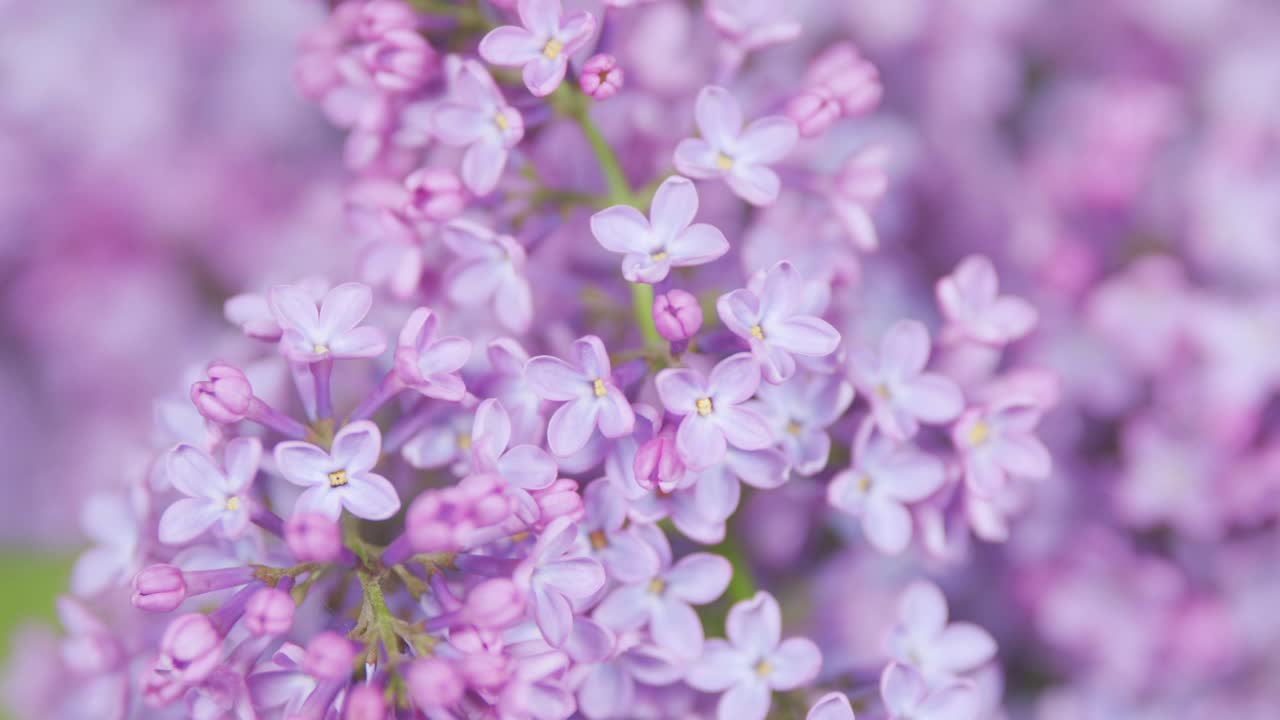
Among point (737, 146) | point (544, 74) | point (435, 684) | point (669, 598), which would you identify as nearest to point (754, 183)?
point (737, 146)

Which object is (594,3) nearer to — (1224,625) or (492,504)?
(492,504)

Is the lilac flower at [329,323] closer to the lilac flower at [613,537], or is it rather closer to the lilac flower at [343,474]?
the lilac flower at [343,474]

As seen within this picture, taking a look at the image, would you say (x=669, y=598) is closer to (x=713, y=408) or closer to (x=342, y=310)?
(x=713, y=408)

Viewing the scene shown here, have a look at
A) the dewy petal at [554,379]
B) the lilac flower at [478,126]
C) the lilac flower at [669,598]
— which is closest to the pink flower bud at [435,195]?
the lilac flower at [478,126]

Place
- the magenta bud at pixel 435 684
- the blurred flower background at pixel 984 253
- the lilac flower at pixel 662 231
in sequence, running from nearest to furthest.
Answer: the magenta bud at pixel 435 684 < the lilac flower at pixel 662 231 < the blurred flower background at pixel 984 253

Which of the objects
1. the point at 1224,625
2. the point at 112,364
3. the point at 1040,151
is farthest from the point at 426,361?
the point at 112,364
